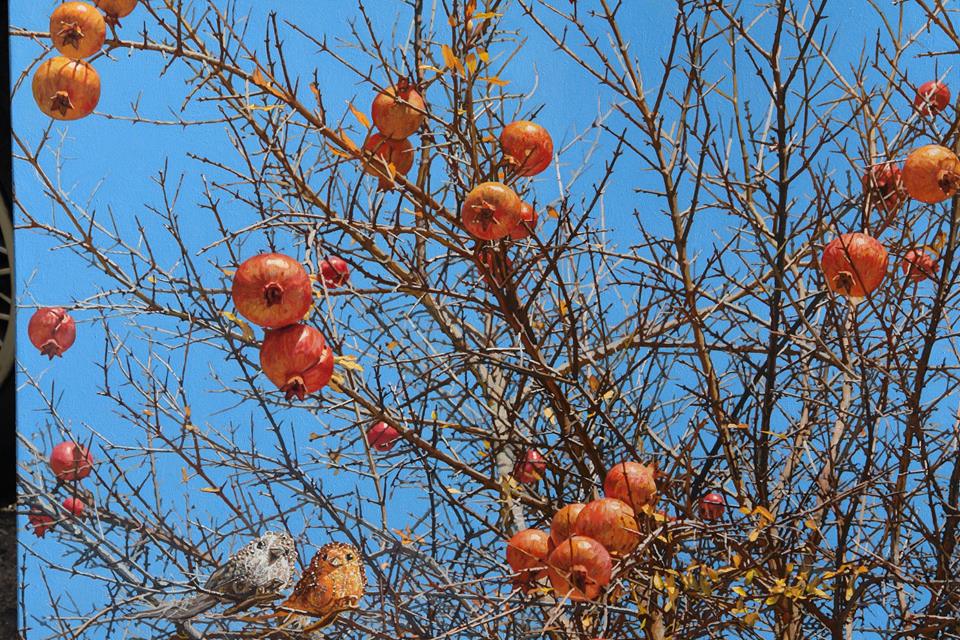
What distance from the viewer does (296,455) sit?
171 cm

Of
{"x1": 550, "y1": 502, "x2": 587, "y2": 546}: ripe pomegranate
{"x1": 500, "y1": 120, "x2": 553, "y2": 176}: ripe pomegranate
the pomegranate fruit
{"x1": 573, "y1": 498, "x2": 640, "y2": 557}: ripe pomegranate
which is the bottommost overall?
{"x1": 573, "y1": 498, "x2": 640, "y2": 557}: ripe pomegranate

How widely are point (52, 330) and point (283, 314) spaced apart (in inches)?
40.4

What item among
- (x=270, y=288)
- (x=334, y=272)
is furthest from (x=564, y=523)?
(x=334, y=272)

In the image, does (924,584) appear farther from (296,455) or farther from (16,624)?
(16,624)

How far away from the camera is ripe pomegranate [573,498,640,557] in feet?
4.41

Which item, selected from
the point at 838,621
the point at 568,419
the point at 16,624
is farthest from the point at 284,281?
the point at 838,621

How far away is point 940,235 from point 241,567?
1.24m

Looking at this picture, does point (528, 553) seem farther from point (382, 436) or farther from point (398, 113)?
point (398, 113)

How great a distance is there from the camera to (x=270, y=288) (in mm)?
1422

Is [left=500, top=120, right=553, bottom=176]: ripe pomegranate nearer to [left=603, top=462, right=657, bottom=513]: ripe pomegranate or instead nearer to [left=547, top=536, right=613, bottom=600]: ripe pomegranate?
[left=603, top=462, right=657, bottom=513]: ripe pomegranate

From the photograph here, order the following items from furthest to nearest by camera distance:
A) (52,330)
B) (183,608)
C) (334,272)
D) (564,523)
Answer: (52,330) < (334,272) < (183,608) < (564,523)

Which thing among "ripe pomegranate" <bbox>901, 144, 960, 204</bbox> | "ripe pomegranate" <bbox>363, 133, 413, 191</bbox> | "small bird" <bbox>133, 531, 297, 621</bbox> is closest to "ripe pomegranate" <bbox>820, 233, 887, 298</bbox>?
"ripe pomegranate" <bbox>901, 144, 960, 204</bbox>

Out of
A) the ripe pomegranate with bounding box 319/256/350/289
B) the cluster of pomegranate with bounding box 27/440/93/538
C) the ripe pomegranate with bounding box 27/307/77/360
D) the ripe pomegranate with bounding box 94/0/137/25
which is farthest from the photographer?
the ripe pomegranate with bounding box 27/307/77/360

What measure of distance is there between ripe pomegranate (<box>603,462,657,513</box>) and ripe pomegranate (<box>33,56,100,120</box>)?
3.93 feet
